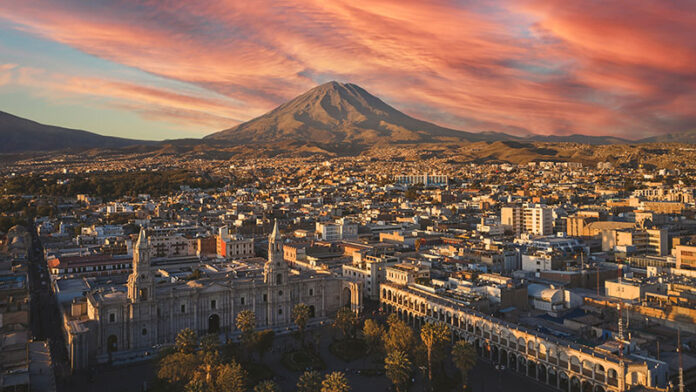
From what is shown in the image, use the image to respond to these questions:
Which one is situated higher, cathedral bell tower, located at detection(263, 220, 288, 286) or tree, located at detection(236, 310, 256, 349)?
cathedral bell tower, located at detection(263, 220, 288, 286)

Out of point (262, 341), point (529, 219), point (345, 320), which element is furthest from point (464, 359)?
point (529, 219)

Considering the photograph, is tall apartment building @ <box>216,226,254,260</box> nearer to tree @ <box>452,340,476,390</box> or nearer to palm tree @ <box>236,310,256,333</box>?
palm tree @ <box>236,310,256,333</box>

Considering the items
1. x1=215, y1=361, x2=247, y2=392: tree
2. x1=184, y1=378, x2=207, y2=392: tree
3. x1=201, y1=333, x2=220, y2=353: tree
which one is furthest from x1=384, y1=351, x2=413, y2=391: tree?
Answer: x1=201, y1=333, x2=220, y2=353: tree

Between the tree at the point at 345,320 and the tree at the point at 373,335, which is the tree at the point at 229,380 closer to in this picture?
the tree at the point at 373,335

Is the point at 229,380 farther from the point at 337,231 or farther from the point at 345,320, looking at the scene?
the point at 337,231

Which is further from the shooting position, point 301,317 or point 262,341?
point 301,317

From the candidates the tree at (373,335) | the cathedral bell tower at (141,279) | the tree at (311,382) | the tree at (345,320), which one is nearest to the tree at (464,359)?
the tree at (373,335)

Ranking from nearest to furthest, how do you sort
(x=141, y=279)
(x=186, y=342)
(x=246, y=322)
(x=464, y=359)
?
(x=464, y=359) → (x=186, y=342) → (x=246, y=322) → (x=141, y=279)
